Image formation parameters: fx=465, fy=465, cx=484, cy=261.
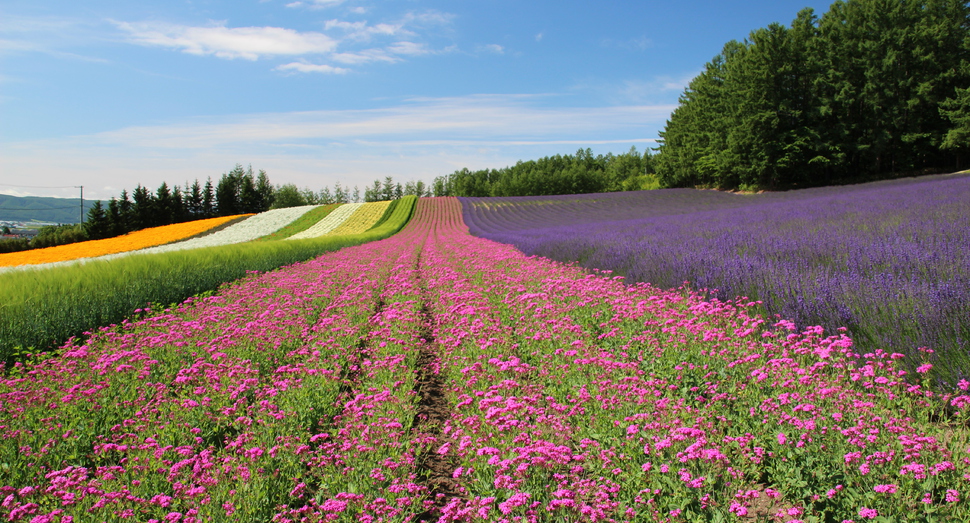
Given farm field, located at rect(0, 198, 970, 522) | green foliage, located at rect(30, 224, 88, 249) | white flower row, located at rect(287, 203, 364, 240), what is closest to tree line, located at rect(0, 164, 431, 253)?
green foliage, located at rect(30, 224, 88, 249)

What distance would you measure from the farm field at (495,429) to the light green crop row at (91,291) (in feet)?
2.92

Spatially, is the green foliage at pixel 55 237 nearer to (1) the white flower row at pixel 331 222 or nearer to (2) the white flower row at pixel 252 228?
(2) the white flower row at pixel 252 228

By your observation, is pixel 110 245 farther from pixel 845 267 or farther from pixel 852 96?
pixel 852 96

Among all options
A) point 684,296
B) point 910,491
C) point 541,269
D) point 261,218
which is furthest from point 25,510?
point 261,218

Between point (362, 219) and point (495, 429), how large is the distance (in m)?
49.8

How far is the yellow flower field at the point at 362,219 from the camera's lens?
1757 inches

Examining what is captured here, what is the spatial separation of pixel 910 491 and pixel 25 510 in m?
4.63

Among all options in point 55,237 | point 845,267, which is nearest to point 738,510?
point 845,267

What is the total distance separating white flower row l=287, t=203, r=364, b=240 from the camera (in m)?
43.7

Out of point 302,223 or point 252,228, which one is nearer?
point 252,228

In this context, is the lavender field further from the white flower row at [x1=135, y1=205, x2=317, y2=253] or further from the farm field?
the white flower row at [x1=135, y1=205, x2=317, y2=253]

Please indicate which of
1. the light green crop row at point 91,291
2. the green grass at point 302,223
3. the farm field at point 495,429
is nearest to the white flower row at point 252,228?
the green grass at point 302,223

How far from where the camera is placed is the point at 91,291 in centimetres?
757

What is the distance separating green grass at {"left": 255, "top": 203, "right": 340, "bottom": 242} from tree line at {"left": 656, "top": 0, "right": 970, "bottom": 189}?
42616mm
